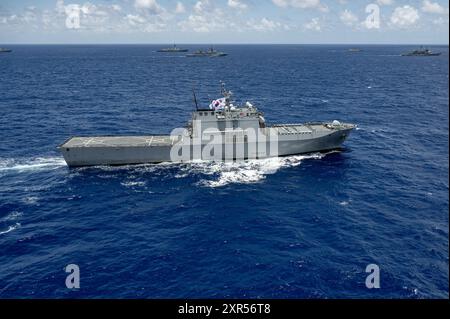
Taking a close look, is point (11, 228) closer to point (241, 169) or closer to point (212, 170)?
point (212, 170)

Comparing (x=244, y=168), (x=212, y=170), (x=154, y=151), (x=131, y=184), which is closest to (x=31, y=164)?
(x=131, y=184)

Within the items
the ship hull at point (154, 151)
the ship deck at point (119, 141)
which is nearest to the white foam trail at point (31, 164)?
the ship hull at point (154, 151)

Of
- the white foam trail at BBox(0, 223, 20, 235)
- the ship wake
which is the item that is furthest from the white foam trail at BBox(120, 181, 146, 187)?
the white foam trail at BBox(0, 223, 20, 235)

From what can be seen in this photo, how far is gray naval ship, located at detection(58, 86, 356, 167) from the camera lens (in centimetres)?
6019

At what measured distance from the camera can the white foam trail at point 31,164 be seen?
192ft

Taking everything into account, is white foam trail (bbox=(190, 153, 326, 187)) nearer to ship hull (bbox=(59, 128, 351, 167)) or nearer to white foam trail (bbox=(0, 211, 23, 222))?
ship hull (bbox=(59, 128, 351, 167))

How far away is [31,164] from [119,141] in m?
15.0

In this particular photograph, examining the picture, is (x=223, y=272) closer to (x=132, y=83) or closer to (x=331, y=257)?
(x=331, y=257)

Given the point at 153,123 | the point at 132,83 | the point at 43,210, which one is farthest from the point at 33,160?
the point at 132,83

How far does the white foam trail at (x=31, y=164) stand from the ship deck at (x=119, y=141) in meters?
4.16

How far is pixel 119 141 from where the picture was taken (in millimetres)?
63219

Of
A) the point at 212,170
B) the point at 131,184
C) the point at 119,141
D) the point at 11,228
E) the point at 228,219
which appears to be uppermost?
the point at 119,141

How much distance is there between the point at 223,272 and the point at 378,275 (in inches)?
564

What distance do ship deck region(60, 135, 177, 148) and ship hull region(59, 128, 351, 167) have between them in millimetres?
507
